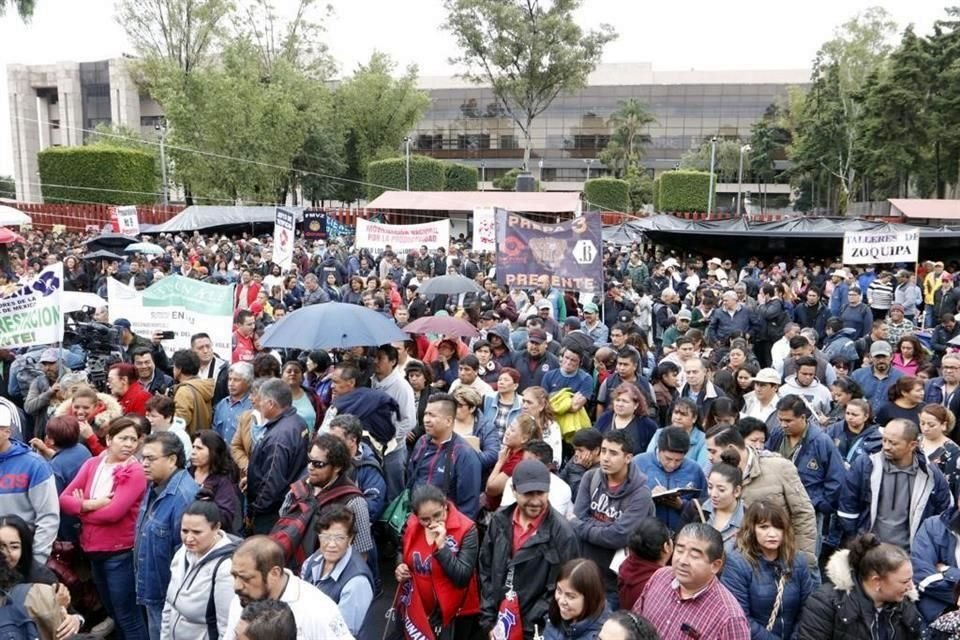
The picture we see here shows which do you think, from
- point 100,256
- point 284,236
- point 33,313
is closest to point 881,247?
point 284,236

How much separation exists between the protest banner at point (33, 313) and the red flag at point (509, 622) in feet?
16.5

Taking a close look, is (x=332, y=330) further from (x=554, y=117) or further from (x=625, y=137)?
(x=554, y=117)

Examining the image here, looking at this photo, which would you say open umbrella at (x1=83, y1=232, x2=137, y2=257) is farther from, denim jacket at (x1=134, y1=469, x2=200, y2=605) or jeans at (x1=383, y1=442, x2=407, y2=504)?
denim jacket at (x1=134, y1=469, x2=200, y2=605)

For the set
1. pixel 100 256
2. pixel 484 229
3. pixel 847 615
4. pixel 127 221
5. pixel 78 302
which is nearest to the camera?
pixel 847 615

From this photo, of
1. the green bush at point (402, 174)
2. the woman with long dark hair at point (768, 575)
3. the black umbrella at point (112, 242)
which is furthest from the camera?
the green bush at point (402, 174)

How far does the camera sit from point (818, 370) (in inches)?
290

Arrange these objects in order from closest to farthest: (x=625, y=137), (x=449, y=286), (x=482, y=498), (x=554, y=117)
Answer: (x=482, y=498) < (x=449, y=286) < (x=625, y=137) < (x=554, y=117)

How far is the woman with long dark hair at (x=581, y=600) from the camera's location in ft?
10.6

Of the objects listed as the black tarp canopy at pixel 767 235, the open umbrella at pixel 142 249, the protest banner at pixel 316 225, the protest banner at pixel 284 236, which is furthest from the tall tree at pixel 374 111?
the protest banner at pixel 284 236

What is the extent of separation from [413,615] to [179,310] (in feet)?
16.3

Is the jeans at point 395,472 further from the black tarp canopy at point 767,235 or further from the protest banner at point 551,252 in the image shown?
the black tarp canopy at point 767,235

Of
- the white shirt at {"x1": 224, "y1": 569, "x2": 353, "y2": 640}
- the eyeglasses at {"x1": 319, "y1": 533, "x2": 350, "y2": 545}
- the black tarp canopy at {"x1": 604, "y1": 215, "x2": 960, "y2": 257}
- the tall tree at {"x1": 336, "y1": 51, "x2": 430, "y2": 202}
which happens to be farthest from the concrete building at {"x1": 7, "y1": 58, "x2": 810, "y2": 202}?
the white shirt at {"x1": 224, "y1": 569, "x2": 353, "y2": 640}

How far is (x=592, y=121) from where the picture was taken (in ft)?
260

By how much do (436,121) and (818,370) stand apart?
7601 centimetres
